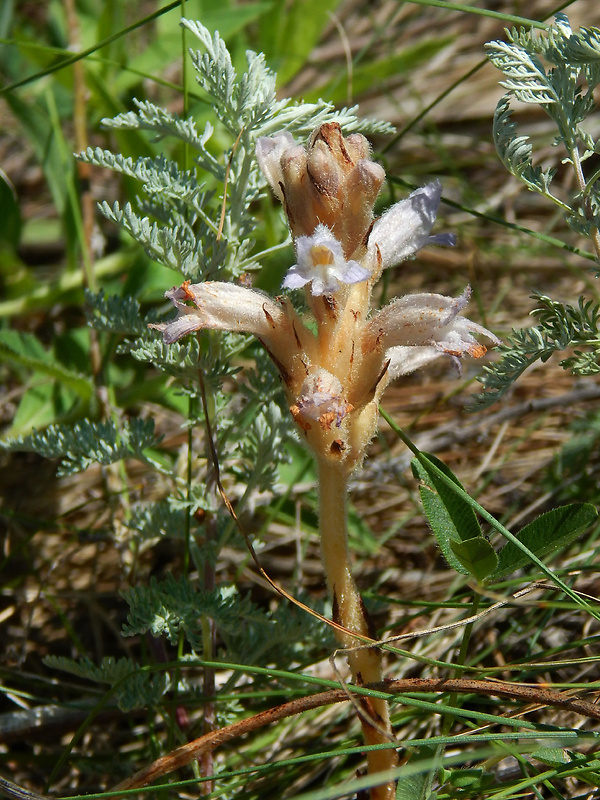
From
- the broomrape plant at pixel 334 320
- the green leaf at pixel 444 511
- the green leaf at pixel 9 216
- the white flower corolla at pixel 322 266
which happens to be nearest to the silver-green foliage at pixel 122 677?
the broomrape plant at pixel 334 320

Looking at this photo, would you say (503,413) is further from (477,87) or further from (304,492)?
(477,87)

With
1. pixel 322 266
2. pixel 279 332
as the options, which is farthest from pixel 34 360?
pixel 322 266

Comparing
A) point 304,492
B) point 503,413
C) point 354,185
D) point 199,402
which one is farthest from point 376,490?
point 354,185

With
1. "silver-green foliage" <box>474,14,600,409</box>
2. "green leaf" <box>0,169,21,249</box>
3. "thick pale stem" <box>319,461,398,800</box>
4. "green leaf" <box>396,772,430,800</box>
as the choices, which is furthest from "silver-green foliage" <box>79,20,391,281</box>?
"green leaf" <box>0,169,21,249</box>

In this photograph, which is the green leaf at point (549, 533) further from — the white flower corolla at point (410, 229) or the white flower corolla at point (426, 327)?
the white flower corolla at point (410, 229)

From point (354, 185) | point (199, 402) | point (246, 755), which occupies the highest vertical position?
point (354, 185)

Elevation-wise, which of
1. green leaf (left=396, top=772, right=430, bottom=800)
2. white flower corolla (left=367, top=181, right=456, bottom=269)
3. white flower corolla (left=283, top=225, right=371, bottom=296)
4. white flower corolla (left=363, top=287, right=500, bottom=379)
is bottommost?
green leaf (left=396, top=772, right=430, bottom=800)

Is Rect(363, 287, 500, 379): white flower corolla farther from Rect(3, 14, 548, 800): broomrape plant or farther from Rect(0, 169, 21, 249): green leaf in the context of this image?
Rect(0, 169, 21, 249): green leaf
